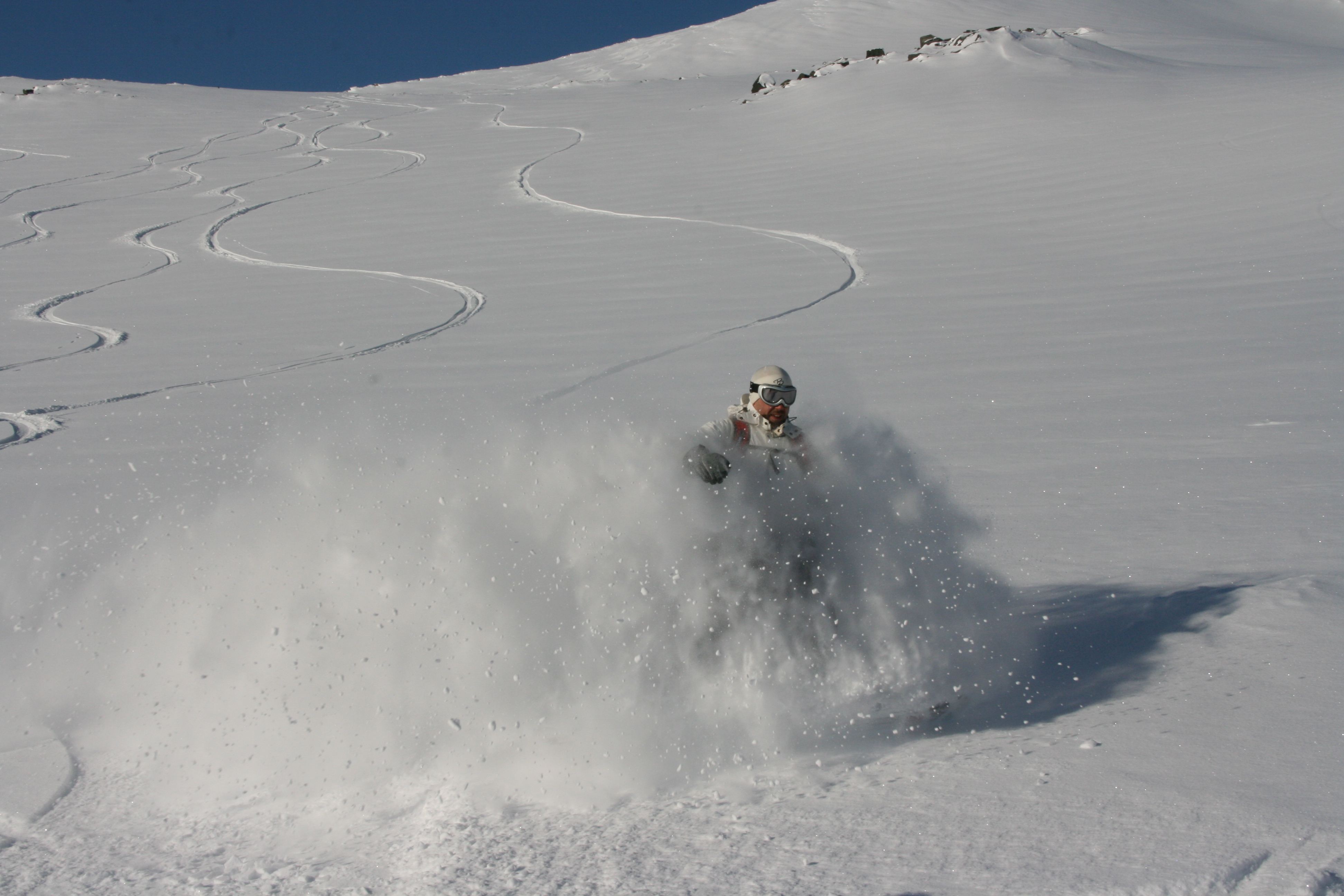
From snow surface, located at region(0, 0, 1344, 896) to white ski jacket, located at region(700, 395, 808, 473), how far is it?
103 mm

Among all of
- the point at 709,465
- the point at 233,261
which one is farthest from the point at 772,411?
the point at 233,261

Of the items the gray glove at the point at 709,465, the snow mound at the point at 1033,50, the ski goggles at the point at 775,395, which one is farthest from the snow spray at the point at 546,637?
the snow mound at the point at 1033,50

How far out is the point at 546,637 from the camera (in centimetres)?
396

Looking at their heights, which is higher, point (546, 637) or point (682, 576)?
point (682, 576)

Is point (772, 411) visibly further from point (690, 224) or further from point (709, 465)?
point (690, 224)

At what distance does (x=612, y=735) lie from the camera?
3805 millimetres

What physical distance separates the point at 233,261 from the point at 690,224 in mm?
6679

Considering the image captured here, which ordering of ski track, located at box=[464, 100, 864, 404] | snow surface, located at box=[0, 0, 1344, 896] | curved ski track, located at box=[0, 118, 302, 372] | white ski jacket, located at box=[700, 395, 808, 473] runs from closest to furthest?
snow surface, located at box=[0, 0, 1344, 896] < white ski jacket, located at box=[700, 395, 808, 473] < ski track, located at box=[464, 100, 864, 404] < curved ski track, located at box=[0, 118, 302, 372]

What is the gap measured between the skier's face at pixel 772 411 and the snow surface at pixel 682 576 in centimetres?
25

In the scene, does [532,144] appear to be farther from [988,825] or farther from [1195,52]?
[988,825]

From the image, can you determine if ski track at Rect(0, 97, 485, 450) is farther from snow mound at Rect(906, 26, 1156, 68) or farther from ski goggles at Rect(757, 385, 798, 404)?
snow mound at Rect(906, 26, 1156, 68)

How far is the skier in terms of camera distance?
13.4 ft

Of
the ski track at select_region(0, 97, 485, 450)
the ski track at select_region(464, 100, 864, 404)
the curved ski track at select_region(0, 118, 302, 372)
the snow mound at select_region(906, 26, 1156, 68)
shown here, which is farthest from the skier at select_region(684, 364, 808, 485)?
the snow mound at select_region(906, 26, 1156, 68)

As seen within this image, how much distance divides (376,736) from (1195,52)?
35.4m
